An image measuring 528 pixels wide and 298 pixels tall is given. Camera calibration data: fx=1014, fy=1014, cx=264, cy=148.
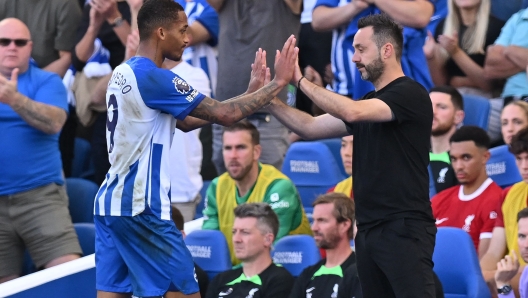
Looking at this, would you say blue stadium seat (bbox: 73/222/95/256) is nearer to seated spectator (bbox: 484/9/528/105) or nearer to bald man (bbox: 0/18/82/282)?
bald man (bbox: 0/18/82/282)

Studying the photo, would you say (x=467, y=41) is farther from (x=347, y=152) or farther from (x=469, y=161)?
(x=469, y=161)

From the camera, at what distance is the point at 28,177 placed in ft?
24.6

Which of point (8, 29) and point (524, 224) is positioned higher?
point (8, 29)

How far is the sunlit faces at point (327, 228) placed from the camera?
6.90 metres

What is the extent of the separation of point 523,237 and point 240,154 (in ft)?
7.54

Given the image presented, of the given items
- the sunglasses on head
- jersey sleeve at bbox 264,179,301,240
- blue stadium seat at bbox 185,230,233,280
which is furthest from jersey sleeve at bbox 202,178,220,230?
the sunglasses on head

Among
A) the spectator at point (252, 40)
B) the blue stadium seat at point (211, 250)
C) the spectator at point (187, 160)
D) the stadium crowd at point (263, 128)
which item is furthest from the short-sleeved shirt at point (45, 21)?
the blue stadium seat at point (211, 250)

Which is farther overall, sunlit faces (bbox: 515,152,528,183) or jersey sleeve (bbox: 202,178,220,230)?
jersey sleeve (bbox: 202,178,220,230)

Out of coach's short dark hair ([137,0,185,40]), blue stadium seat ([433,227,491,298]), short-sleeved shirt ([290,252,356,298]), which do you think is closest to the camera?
coach's short dark hair ([137,0,185,40])

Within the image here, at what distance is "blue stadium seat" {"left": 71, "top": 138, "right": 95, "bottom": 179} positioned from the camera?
33.0 feet

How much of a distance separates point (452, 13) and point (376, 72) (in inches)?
151

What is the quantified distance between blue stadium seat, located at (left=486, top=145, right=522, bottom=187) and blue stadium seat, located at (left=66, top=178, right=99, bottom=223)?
3308 millimetres

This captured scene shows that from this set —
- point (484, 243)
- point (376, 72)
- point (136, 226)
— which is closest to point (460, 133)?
point (484, 243)

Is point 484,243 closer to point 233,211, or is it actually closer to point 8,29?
point 233,211
